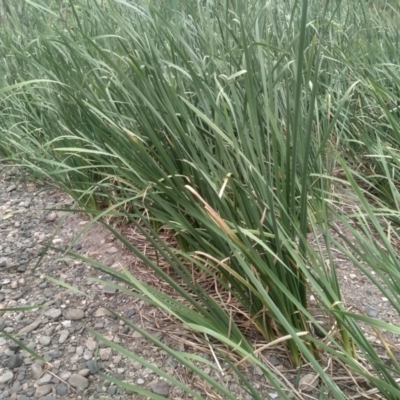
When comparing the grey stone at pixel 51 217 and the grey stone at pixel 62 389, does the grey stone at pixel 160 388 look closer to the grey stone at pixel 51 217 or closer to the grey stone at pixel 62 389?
the grey stone at pixel 62 389

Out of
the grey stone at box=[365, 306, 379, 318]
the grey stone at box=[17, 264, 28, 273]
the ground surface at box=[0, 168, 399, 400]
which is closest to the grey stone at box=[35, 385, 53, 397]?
the ground surface at box=[0, 168, 399, 400]

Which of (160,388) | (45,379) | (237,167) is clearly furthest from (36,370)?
(237,167)

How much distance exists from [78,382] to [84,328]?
0.56 ft

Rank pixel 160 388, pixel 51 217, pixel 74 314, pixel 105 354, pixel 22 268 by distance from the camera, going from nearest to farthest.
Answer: pixel 160 388 < pixel 105 354 < pixel 74 314 < pixel 22 268 < pixel 51 217

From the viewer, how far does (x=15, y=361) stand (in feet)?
3.38

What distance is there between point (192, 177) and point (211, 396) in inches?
18.2

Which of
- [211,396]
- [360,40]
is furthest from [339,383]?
[360,40]

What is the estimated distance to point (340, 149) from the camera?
1.61m

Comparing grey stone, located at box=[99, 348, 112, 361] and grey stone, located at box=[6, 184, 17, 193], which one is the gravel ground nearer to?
grey stone, located at box=[99, 348, 112, 361]

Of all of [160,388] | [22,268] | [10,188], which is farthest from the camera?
[10,188]

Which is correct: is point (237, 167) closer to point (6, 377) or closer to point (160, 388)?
point (160, 388)

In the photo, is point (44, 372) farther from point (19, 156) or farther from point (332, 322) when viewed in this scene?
point (19, 156)

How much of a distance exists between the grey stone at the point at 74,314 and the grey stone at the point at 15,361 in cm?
15

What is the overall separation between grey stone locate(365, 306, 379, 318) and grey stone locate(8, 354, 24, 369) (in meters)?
0.78
